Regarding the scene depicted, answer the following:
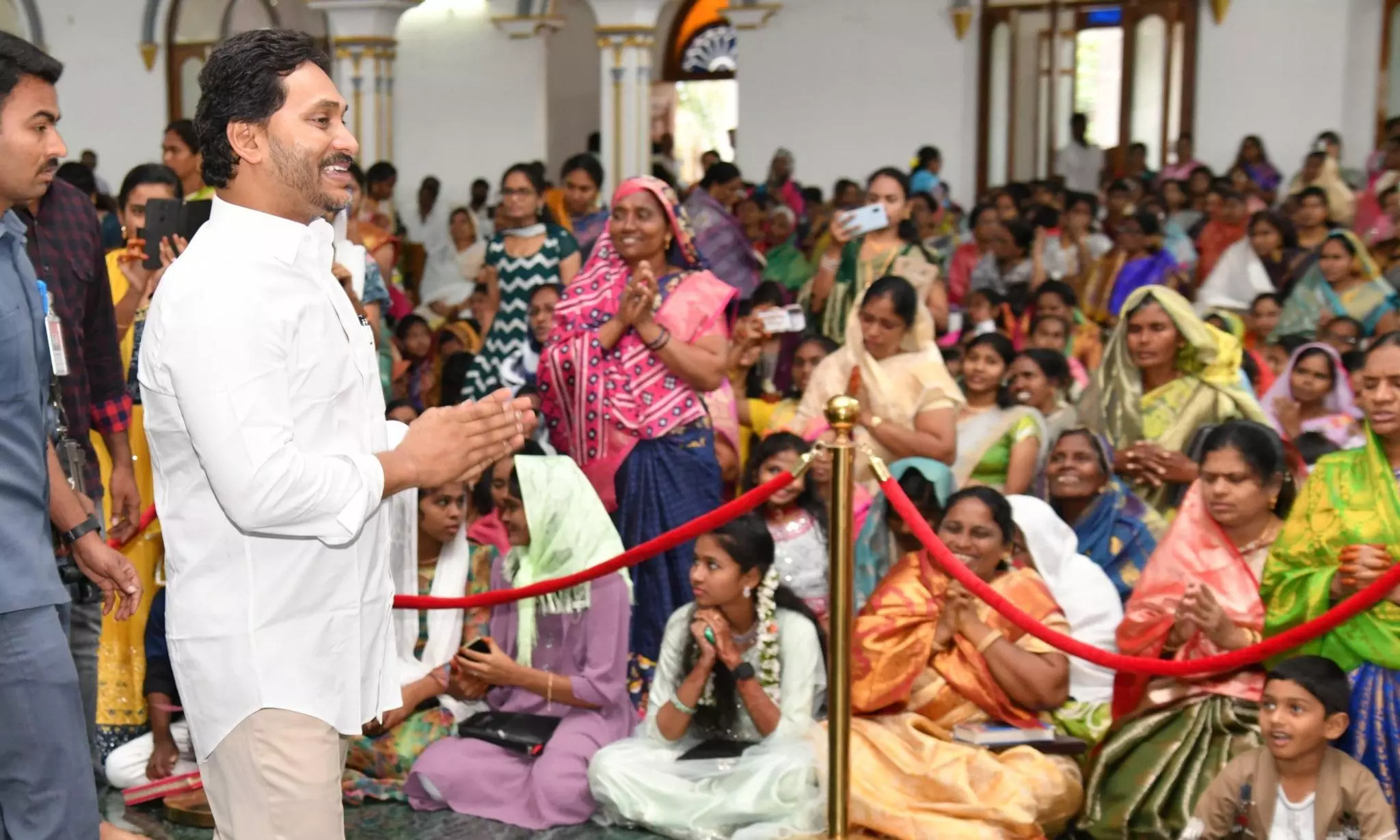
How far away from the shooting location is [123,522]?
2.99 meters

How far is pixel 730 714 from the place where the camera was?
366cm

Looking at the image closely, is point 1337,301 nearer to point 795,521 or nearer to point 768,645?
point 795,521

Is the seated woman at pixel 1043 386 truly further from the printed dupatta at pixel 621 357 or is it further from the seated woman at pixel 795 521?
the printed dupatta at pixel 621 357

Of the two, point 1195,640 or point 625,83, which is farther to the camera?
point 625,83

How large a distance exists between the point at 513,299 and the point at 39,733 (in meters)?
3.86

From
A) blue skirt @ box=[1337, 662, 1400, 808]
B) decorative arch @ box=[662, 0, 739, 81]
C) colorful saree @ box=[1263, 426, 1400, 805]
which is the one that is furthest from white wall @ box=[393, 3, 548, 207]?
blue skirt @ box=[1337, 662, 1400, 808]

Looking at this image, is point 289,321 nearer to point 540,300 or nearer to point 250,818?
point 250,818

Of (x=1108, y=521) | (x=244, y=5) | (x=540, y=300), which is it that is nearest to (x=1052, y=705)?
(x=1108, y=521)

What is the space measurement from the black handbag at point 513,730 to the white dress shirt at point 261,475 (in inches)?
70.4

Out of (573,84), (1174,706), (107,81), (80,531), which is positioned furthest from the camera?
(573,84)

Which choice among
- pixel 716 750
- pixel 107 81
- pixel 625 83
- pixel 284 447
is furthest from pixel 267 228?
pixel 107 81

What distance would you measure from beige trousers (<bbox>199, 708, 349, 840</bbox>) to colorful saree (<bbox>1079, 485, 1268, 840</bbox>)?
81.7 inches

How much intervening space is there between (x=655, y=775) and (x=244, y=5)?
11.9 meters

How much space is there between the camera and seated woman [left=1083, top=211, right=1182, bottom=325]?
804cm
